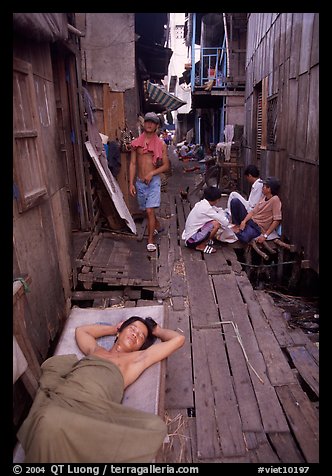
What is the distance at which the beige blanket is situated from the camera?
2035mm

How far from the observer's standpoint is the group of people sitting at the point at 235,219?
6.20 meters

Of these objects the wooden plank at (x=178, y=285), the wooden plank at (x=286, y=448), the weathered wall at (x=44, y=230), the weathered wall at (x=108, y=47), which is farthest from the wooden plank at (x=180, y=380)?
the weathered wall at (x=108, y=47)

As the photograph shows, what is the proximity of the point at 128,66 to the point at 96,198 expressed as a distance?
3.05m

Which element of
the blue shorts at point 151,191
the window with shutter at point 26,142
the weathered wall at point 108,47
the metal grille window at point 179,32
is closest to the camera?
the window with shutter at point 26,142

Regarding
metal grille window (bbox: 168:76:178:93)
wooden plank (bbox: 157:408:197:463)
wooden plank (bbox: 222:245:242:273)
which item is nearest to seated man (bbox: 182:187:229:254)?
wooden plank (bbox: 222:245:242:273)

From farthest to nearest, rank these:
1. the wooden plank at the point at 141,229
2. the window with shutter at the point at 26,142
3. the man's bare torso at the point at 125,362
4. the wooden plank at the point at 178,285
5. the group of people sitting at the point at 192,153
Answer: the group of people sitting at the point at 192,153
the wooden plank at the point at 141,229
the wooden plank at the point at 178,285
the window with shutter at the point at 26,142
the man's bare torso at the point at 125,362

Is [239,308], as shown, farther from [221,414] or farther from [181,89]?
[181,89]

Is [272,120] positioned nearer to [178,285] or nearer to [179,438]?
[178,285]

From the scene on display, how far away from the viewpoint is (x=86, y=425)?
2100 millimetres

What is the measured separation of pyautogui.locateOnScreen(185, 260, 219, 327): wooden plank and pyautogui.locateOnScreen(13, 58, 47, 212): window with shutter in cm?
222

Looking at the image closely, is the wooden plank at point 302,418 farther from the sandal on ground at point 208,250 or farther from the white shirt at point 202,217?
the white shirt at point 202,217

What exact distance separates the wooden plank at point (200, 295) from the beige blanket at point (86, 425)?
1899mm

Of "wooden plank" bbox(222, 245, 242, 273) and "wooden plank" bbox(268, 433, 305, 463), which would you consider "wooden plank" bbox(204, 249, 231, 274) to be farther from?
"wooden plank" bbox(268, 433, 305, 463)

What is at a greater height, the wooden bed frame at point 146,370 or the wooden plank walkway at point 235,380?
the wooden bed frame at point 146,370
